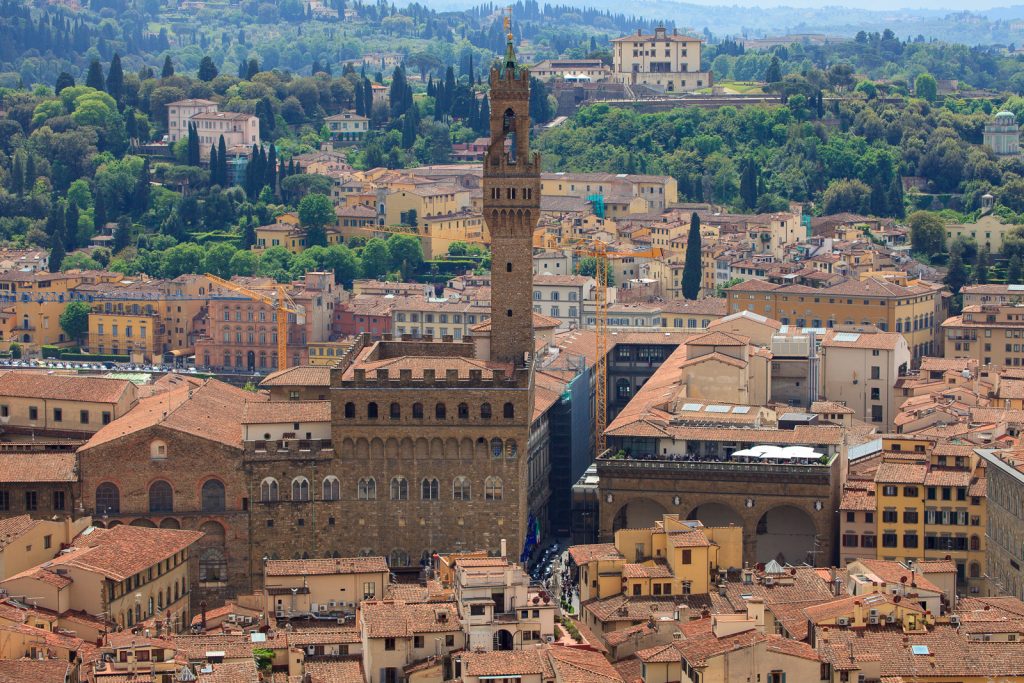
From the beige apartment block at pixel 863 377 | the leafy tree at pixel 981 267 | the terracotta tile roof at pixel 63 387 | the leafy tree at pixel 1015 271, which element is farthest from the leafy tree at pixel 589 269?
the terracotta tile roof at pixel 63 387

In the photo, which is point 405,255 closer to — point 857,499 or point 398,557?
point 398,557

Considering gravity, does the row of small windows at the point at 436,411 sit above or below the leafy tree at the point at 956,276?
above

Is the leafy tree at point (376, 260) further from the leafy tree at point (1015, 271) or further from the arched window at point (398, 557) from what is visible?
the arched window at point (398, 557)

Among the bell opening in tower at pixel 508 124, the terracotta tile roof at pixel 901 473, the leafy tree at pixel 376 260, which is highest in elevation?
the bell opening in tower at pixel 508 124

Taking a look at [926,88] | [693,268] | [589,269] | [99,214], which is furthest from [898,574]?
[926,88]

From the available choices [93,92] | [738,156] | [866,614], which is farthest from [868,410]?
[93,92]

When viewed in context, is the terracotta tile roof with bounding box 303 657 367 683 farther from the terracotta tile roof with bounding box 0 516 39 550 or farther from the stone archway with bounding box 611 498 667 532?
the stone archway with bounding box 611 498 667 532
